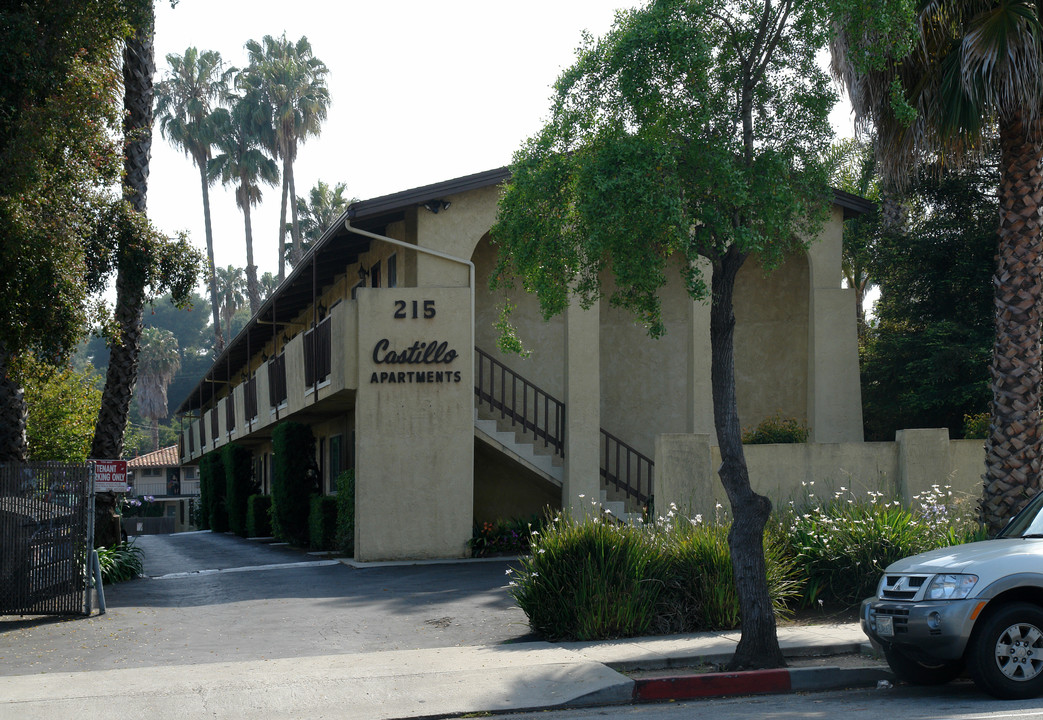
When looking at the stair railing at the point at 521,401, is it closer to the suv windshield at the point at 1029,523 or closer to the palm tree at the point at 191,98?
the suv windshield at the point at 1029,523

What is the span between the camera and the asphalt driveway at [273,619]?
33.8ft

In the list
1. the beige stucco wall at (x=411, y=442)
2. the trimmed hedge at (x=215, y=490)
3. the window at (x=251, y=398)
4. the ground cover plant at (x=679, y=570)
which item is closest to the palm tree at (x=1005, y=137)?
the ground cover plant at (x=679, y=570)

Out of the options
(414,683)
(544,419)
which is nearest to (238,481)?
(544,419)

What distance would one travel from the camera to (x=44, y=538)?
499 inches

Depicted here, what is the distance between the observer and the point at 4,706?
7766 millimetres

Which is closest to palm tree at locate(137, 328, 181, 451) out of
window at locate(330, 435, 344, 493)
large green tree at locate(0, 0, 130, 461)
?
window at locate(330, 435, 344, 493)

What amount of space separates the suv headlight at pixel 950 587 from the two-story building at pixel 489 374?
10.7 meters

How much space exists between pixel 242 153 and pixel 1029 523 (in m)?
47.5

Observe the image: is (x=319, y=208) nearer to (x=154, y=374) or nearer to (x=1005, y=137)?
(x=154, y=374)

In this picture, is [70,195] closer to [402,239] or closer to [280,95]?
[402,239]

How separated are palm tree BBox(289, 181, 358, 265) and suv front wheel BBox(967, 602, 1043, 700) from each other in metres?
48.7

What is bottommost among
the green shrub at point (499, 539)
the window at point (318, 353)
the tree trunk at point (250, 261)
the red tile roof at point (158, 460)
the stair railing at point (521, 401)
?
the green shrub at point (499, 539)

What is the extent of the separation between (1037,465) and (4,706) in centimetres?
1265

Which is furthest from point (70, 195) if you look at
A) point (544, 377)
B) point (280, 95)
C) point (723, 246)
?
point (280, 95)
